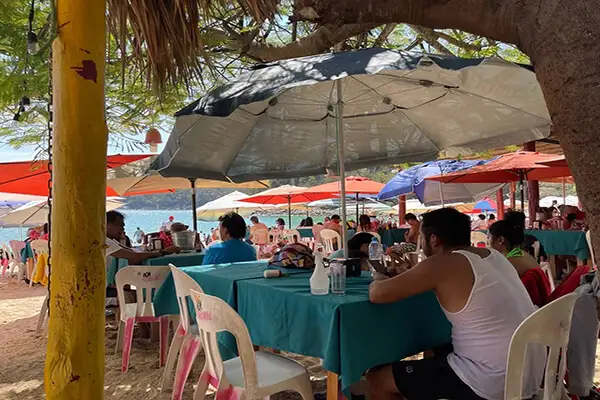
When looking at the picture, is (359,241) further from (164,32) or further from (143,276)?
(164,32)

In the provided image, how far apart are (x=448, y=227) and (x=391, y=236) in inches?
369

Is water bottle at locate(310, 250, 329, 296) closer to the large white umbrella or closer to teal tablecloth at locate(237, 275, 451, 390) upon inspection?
teal tablecloth at locate(237, 275, 451, 390)

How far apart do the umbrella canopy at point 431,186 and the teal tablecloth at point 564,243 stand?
1572mm

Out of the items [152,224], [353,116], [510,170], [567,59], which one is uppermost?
[353,116]

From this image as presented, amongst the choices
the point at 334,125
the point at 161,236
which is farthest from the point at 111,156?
the point at 334,125

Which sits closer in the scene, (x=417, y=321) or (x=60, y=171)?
(x=60, y=171)

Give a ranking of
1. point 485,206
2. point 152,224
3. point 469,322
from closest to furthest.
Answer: point 469,322 → point 485,206 → point 152,224

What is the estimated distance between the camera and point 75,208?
1705mm

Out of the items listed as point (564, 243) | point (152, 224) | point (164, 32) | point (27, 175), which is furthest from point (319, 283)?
point (152, 224)

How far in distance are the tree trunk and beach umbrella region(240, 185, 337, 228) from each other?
12.9 meters

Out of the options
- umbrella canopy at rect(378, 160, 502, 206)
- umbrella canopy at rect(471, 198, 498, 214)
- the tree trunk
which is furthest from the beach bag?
umbrella canopy at rect(471, 198, 498, 214)

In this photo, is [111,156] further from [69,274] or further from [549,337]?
[549,337]

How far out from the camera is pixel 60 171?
67.5 inches

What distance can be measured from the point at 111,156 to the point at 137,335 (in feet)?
9.53
